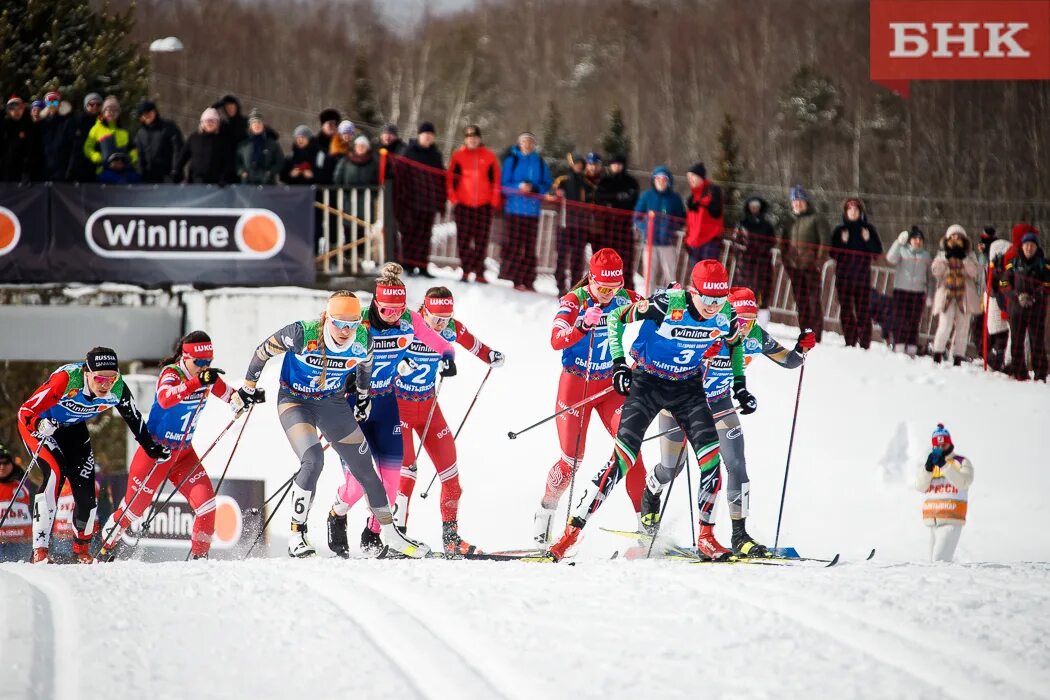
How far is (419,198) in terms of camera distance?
1355cm

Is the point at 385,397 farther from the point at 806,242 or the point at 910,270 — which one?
the point at 910,270

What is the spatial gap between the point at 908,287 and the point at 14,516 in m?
8.64

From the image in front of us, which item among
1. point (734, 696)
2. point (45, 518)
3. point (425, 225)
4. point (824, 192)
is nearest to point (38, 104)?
point (425, 225)

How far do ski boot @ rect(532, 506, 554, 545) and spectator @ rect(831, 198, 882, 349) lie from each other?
5300 millimetres

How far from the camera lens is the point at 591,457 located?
11.9 m

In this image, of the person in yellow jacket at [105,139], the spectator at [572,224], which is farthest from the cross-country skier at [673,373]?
the person in yellow jacket at [105,139]

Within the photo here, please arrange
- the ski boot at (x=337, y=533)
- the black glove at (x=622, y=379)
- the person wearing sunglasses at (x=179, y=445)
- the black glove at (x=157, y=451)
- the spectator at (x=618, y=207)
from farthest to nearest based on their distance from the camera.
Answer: the spectator at (x=618, y=207) → the person wearing sunglasses at (x=179, y=445) → the black glove at (x=157, y=451) → the ski boot at (x=337, y=533) → the black glove at (x=622, y=379)

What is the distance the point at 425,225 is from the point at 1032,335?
623 centimetres

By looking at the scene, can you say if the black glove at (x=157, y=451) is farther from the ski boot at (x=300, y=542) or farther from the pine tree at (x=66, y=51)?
the pine tree at (x=66, y=51)

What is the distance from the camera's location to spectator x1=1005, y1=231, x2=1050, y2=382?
12.8 m

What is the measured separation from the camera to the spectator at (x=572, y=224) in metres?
13.2

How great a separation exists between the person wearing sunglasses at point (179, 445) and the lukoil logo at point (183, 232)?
437cm

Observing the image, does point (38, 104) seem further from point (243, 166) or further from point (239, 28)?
point (239, 28)

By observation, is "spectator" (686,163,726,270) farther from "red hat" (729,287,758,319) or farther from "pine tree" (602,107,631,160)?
"pine tree" (602,107,631,160)
